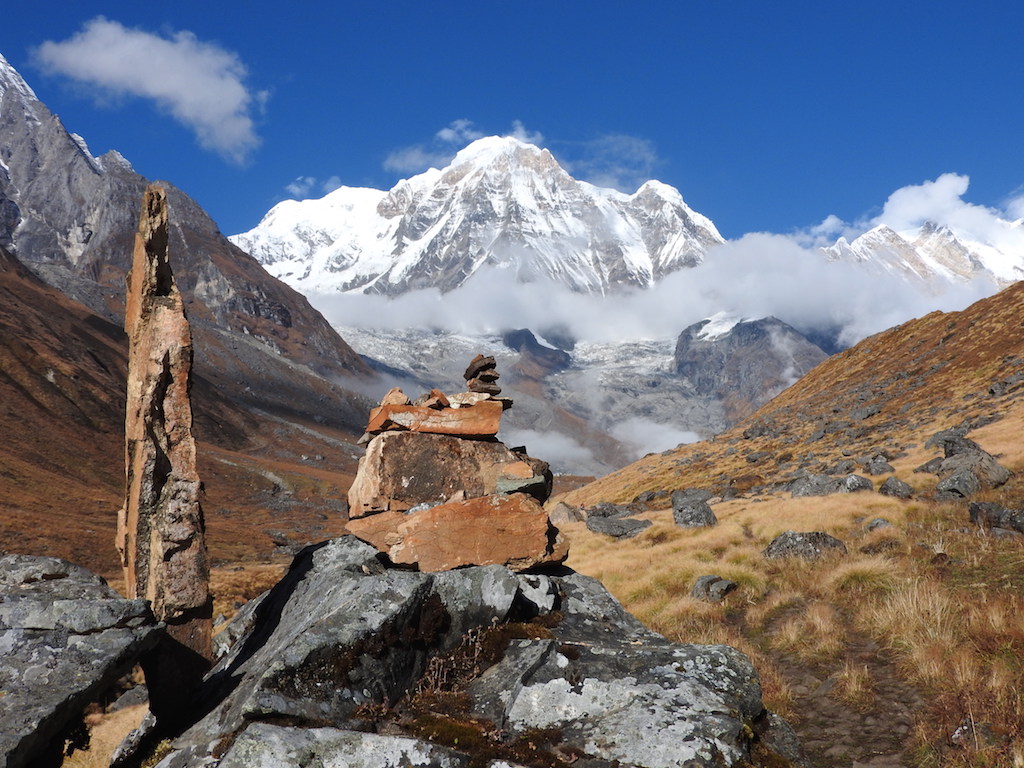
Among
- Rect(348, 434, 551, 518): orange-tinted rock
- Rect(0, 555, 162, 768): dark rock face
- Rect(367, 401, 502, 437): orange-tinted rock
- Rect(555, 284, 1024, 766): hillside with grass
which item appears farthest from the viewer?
Rect(367, 401, 502, 437): orange-tinted rock

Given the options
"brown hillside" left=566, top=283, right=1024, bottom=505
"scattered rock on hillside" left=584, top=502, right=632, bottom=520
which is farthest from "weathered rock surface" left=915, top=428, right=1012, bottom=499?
"scattered rock on hillside" left=584, top=502, right=632, bottom=520

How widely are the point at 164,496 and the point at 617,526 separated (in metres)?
31.8

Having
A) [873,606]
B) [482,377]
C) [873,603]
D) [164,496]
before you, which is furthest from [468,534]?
[873,603]

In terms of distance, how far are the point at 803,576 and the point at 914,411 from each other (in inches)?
2009

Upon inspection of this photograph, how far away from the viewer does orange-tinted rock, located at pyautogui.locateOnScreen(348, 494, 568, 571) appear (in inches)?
422

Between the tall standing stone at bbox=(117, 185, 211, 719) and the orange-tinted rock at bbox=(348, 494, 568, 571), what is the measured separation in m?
3.28

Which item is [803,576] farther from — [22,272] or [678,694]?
[22,272]

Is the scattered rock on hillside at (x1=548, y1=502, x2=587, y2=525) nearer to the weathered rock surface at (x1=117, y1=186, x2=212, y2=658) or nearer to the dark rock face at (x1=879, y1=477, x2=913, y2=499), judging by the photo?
the dark rock face at (x1=879, y1=477, x2=913, y2=499)

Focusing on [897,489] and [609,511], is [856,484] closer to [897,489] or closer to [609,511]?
[897,489]

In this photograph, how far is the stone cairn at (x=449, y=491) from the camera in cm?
1086

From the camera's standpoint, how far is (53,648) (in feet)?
19.5

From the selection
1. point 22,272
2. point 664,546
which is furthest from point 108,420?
point 664,546

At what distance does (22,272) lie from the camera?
6590 inches

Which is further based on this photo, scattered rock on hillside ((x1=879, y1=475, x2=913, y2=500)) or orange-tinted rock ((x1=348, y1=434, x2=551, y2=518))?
scattered rock on hillside ((x1=879, y1=475, x2=913, y2=500))
